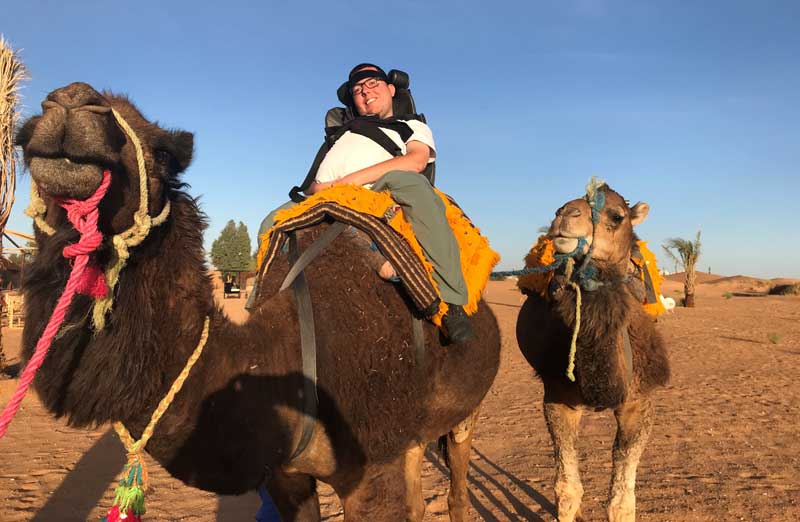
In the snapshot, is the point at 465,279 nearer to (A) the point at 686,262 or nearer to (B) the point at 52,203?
(B) the point at 52,203

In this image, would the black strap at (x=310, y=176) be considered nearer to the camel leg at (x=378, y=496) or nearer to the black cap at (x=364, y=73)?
the black cap at (x=364, y=73)

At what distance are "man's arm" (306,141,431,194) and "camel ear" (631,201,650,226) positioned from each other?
2.45 meters

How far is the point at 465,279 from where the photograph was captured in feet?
10.4

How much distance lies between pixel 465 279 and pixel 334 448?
1.31 metres

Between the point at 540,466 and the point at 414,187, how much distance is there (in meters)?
4.82

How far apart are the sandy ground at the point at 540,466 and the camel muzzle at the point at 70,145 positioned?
103 cm

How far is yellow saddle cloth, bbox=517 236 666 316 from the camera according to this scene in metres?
4.83

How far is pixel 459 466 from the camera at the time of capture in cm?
450

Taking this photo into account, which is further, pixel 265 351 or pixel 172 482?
pixel 172 482

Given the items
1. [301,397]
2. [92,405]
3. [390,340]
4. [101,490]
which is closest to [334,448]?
[301,397]

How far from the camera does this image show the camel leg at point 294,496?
2676 millimetres

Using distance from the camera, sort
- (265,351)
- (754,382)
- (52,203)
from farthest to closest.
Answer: (754,382) < (265,351) < (52,203)

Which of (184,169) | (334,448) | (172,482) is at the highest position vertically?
(184,169)

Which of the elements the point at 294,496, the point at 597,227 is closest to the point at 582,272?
the point at 597,227
